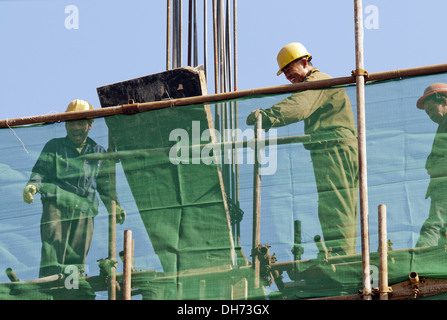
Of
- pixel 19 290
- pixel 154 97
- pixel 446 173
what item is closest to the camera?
pixel 446 173

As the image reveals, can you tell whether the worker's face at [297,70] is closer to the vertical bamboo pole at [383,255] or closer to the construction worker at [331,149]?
the construction worker at [331,149]

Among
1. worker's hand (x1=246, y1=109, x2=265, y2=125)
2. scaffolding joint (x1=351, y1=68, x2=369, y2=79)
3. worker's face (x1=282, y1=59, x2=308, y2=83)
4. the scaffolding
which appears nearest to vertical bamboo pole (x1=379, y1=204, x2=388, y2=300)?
the scaffolding

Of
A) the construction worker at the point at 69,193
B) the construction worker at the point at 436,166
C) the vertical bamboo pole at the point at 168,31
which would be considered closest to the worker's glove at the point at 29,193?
the construction worker at the point at 69,193

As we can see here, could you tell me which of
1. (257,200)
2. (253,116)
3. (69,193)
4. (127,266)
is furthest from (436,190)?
(69,193)

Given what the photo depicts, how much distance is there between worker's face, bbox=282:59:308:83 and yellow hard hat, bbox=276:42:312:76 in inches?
2.2

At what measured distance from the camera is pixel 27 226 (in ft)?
31.1

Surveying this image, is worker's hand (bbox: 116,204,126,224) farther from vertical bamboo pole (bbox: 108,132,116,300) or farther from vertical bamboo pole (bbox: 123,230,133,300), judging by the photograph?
vertical bamboo pole (bbox: 123,230,133,300)

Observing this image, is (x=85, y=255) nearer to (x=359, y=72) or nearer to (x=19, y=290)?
(x=19, y=290)

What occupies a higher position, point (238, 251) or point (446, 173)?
point (446, 173)

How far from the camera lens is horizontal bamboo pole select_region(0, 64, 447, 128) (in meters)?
8.96

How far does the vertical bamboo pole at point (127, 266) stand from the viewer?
8.92m

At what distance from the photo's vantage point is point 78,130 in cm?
961

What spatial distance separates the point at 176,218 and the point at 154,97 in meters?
1.98
